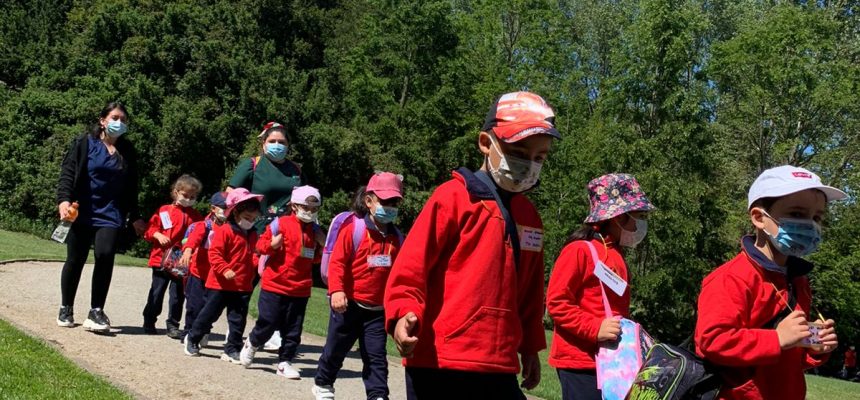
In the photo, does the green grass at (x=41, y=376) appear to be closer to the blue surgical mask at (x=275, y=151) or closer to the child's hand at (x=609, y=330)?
the blue surgical mask at (x=275, y=151)

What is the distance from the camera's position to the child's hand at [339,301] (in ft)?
23.5

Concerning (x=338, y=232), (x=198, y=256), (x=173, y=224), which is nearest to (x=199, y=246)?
(x=198, y=256)

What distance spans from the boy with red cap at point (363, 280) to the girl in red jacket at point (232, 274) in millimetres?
2021

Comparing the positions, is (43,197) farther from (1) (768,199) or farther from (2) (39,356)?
(1) (768,199)

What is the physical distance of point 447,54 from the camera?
154 ft

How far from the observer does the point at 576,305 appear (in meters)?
5.37

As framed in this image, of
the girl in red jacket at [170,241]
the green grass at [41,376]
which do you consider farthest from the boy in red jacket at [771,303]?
the girl in red jacket at [170,241]

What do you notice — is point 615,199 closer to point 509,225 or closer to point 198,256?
point 509,225

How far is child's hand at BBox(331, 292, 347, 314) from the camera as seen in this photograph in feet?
23.5

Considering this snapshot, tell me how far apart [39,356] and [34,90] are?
1458 inches

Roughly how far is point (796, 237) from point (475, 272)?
1.60 meters

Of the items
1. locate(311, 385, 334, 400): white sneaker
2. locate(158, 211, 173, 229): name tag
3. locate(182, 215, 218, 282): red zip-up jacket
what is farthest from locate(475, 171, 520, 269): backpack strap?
locate(158, 211, 173, 229): name tag

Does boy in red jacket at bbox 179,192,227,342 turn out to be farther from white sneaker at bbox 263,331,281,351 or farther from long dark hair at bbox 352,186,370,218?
long dark hair at bbox 352,186,370,218

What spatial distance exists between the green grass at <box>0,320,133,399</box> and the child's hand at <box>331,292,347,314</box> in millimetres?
1715
